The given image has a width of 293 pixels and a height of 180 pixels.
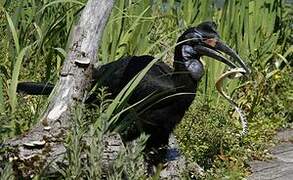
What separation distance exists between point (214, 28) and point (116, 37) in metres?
0.82

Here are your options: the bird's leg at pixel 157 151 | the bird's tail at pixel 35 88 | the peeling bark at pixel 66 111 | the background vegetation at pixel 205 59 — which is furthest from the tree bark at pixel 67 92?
the bird's leg at pixel 157 151

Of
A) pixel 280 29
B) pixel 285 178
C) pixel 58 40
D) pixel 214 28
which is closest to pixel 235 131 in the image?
pixel 285 178

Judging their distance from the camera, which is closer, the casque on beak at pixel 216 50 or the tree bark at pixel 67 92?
the tree bark at pixel 67 92

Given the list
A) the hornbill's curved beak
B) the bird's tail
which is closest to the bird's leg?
the hornbill's curved beak

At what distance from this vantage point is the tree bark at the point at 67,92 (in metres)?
3.44

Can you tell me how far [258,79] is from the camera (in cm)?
614

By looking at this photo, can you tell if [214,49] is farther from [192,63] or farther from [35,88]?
[35,88]

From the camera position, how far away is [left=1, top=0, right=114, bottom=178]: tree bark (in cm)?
344

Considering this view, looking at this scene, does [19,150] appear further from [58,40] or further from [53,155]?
[58,40]

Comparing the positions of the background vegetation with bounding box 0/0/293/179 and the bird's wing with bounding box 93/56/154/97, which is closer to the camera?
the bird's wing with bounding box 93/56/154/97

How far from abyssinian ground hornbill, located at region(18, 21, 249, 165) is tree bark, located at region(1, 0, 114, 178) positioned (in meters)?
0.34

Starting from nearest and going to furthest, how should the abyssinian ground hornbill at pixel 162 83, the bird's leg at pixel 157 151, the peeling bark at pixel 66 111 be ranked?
the peeling bark at pixel 66 111
the abyssinian ground hornbill at pixel 162 83
the bird's leg at pixel 157 151

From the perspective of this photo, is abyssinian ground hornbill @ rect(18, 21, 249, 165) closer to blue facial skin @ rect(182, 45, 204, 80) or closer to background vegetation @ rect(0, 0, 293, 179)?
blue facial skin @ rect(182, 45, 204, 80)

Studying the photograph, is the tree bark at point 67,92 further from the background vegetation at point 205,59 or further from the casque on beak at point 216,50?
the casque on beak at point 216,50
